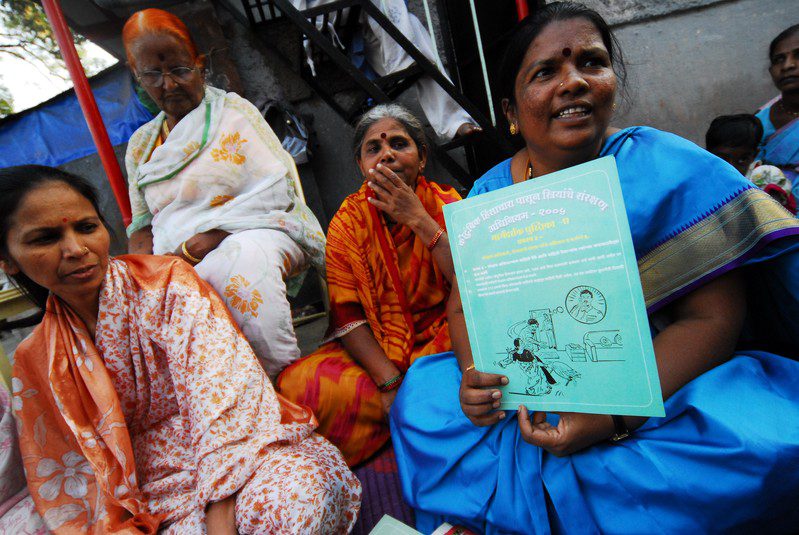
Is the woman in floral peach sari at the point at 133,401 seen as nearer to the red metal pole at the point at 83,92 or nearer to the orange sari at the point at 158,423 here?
the orange sari at the point at 158,423

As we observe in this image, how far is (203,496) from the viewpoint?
124 cm

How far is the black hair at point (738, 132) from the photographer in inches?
133

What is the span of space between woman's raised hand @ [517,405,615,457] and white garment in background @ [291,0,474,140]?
9.86 ft

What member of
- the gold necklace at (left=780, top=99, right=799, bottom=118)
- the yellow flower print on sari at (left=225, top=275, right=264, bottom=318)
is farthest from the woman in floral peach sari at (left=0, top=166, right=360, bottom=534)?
the gold necklace at (left=780, top=99, right=799, bottom=118)

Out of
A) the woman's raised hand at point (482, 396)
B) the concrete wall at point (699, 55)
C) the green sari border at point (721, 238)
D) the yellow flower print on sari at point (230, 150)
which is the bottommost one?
the woman's raised hand at point (482, 396)

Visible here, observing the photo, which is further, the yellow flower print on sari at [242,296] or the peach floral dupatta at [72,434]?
the yellow flower print on sari at [242,296]

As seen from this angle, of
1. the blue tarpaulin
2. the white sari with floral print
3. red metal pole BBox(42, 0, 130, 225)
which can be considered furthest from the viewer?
the blue tarpaulin

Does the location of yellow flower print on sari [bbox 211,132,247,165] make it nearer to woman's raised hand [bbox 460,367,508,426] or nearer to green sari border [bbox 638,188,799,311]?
woman's raised hand [bbox 460,367,508,426]

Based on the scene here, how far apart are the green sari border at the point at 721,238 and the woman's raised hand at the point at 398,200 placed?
0.96 m

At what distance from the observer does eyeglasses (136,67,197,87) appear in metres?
2.20

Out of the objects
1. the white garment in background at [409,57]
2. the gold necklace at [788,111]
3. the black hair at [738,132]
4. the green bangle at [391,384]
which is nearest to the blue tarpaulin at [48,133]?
the white garment in background at [409,57]

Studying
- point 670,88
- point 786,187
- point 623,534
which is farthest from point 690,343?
point 670,88

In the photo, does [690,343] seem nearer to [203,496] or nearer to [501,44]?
[203,496]

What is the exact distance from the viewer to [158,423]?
1.58 meters
